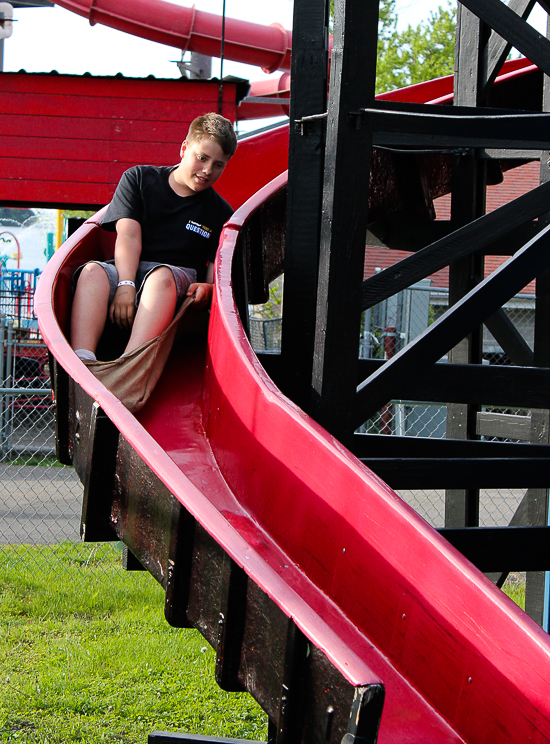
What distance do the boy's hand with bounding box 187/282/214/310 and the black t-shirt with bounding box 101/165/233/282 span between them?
1.00 ft

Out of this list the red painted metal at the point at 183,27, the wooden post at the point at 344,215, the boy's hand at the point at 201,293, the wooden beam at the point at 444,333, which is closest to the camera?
the wooden post at the point at 344,215

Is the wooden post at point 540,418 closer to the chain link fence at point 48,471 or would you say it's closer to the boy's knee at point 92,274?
the chain link fence at point 48,471

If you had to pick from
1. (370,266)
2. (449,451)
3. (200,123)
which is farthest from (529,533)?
(370,266)

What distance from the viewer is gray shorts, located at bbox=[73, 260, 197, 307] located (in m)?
3.28

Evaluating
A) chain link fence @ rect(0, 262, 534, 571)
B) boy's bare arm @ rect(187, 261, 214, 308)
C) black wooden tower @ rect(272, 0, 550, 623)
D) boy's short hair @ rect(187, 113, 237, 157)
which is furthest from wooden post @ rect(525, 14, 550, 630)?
boy's bare arm @ rect(187, 261, 214, 308)

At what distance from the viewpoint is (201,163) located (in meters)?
3.38

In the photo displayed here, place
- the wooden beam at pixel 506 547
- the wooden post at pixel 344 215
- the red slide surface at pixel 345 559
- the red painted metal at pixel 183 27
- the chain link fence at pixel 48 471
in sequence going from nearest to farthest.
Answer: the red slide surface at pixel 345 559 → the wooden post at pixel 344 215 → the wooden beam at pixel 506 547 → the chain link fence at pixel 48 471 → the red painted metal at pixel 183 27

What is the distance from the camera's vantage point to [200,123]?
3301mm

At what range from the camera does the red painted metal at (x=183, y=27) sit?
10.8 meters

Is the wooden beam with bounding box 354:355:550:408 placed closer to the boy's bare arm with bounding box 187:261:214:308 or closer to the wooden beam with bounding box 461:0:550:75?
the boy's bare arm with bounding box 187:261:214:308

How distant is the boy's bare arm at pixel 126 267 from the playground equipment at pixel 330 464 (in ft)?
0.75

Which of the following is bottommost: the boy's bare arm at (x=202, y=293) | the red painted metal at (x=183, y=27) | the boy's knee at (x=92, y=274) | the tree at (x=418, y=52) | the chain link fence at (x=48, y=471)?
the chain link fence at (x=48, y=471)

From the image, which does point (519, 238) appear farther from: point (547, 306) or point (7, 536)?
point (7, 536)

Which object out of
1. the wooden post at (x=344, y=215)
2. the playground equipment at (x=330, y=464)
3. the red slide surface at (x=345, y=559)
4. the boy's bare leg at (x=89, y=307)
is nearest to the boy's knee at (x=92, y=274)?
the boy's bare leg at (x=89, y=307)
